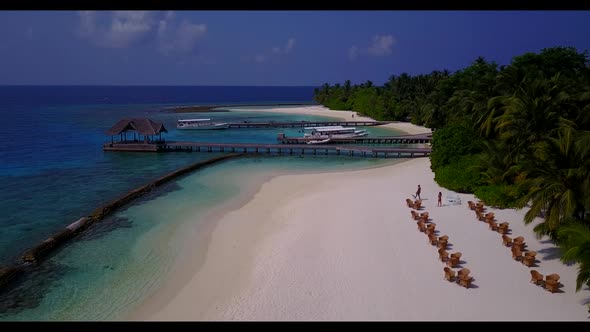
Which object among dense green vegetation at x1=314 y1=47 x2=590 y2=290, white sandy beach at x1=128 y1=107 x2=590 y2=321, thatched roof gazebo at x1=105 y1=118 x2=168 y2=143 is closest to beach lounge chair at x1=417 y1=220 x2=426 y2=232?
white sandy beach at x1=128 y1=107 x2=590 y2=321

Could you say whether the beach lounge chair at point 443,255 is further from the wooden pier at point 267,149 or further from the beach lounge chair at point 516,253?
the wooden pier at point 267,149

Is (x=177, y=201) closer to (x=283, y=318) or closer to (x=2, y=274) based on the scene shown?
(x=2, y=274)

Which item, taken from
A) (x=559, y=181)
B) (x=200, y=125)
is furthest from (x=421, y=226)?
(x=200, y=125)

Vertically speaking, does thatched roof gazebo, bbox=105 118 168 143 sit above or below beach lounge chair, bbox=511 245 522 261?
above

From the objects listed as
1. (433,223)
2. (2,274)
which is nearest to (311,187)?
(433,223)

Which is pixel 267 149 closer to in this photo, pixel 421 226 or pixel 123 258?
pixel 421 226

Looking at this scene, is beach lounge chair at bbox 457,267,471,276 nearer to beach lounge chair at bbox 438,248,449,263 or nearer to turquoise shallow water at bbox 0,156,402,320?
beach lounge chair at bbox 438,248,449,263

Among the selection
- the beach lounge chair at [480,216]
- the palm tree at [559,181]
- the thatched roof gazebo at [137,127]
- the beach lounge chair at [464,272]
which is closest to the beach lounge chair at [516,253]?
the palm tree at [559,181]
